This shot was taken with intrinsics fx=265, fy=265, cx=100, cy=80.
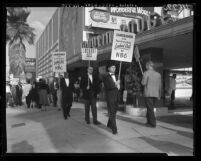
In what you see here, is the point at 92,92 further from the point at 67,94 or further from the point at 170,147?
the point at 170,147

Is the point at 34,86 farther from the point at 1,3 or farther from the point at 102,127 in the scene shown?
the point at 1,3

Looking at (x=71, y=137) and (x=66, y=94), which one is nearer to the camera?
(x=71, y=137)

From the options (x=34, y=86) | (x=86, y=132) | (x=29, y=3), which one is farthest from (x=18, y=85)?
(x=29, y=3)

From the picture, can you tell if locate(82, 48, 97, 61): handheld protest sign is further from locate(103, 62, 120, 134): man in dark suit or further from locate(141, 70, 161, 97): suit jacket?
locate(103, 62, 120, 134): man in dark suit

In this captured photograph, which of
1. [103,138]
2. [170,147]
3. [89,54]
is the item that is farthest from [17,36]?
[170,147]

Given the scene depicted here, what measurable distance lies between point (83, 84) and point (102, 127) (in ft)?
5.09

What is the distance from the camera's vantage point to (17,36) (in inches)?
1000

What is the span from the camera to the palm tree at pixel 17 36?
72.6 ft

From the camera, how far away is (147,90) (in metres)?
7.57

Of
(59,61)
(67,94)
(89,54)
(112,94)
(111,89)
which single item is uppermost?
(89,54)

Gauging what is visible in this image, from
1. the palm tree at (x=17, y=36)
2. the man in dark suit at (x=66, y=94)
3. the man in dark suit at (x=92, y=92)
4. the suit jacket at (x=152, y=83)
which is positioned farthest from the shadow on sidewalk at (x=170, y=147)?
the palm tree at (x=17, y=36)

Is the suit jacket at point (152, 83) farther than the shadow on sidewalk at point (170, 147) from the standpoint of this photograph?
Yes

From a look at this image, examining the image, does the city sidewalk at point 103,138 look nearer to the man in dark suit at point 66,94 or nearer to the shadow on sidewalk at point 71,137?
the shadow on sidewalk at point 71,137

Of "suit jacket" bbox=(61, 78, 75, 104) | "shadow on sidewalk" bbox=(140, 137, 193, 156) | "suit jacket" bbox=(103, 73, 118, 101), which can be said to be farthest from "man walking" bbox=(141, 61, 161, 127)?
"suit jacket" bbox=(61, 78, 75, 104)
